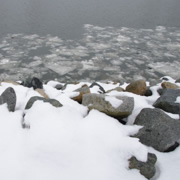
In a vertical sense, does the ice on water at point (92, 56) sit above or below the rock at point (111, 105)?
below

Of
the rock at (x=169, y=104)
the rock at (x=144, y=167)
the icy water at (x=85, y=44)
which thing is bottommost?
the icy water at (x=85, y=44)

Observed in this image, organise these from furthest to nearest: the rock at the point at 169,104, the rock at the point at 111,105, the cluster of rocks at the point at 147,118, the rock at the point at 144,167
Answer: the rock at the point at 169,104 → the rock at the point at 111,105 → the cluster of rocks at the point at 147,118 → the rock at the point at 144,167

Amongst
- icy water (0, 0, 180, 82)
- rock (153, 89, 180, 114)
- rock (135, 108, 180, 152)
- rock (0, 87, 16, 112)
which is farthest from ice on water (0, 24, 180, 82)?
rock (135, 108, 180, 152)

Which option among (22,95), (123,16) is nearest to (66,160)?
(22,95)

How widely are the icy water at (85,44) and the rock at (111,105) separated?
571cm

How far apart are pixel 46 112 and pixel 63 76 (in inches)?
248

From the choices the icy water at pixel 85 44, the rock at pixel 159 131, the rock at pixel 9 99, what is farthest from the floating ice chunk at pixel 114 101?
the icy water at pixel 85 44

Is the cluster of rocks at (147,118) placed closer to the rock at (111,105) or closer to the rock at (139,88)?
the rock at (111,105)

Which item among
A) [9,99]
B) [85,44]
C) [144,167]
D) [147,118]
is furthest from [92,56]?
[144,167]

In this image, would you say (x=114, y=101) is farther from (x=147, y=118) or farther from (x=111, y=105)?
(x=147, y=118)

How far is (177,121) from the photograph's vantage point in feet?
11.6

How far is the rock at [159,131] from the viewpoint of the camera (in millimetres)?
3242

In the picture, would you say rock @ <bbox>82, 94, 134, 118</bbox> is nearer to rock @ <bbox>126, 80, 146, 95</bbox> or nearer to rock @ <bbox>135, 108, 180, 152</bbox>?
rock @ <bbox>135, 108, 180, 152</bbox>

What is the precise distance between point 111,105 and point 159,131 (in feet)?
2.84
